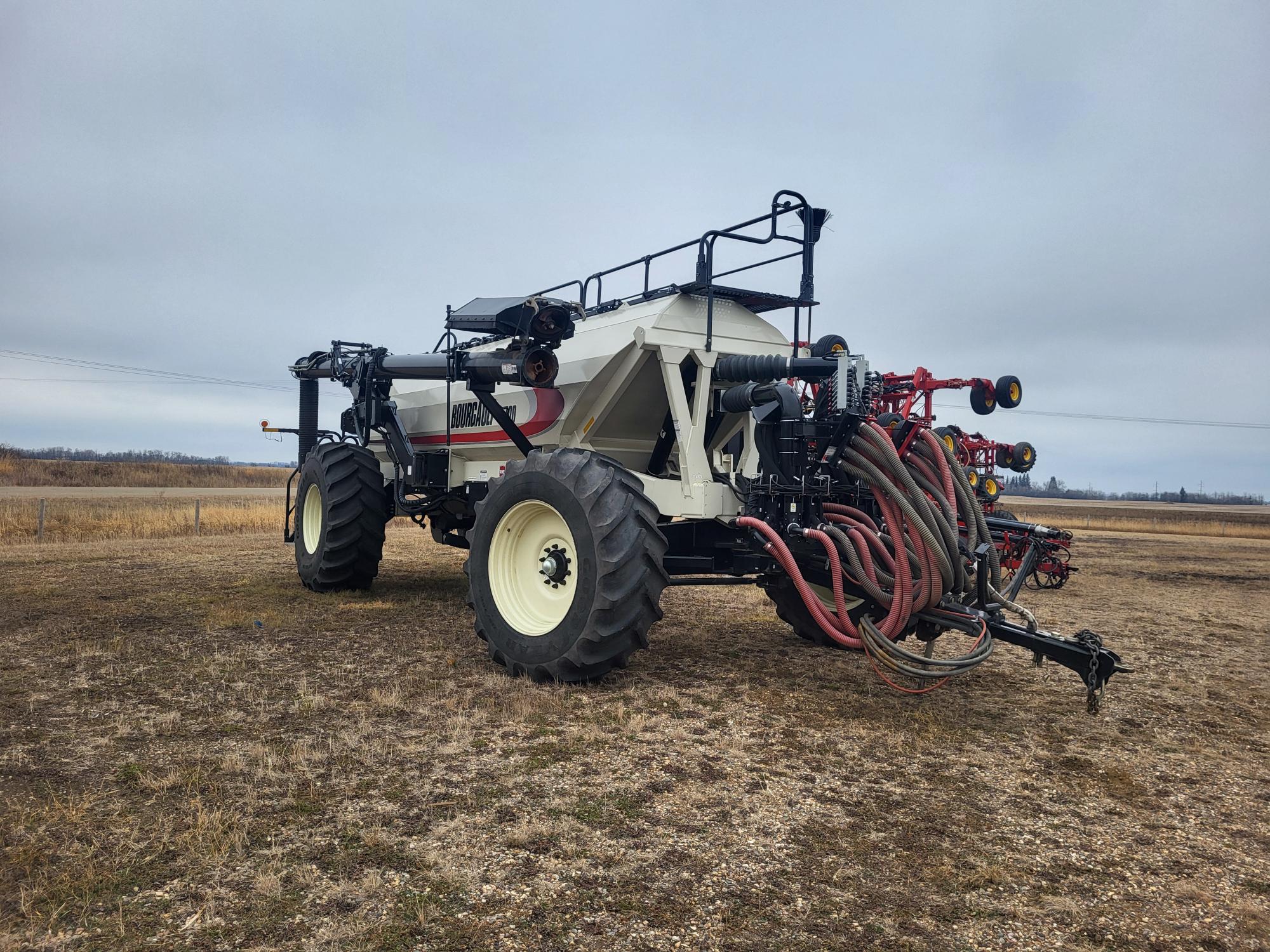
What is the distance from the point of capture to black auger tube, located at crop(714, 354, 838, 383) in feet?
18.5

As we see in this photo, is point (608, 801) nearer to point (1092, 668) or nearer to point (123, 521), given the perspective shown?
point (1092, 668)

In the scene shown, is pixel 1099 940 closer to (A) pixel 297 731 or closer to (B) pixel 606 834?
(B) pixel 606 834

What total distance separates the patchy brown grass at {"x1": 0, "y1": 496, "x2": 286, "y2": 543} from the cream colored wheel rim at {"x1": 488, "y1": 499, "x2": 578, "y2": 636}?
12.1 metres

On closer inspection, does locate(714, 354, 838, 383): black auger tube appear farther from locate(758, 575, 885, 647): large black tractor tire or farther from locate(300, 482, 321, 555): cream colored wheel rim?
locate(300, 482, 321, 555): cream colored wheel rim

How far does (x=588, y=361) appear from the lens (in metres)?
6.46

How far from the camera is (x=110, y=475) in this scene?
40.5m

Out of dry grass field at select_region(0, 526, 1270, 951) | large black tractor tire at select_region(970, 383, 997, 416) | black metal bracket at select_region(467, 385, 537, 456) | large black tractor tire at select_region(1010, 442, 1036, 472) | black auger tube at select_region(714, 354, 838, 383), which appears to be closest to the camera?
dry grass field at select_region(0, 526, 1270, 951)

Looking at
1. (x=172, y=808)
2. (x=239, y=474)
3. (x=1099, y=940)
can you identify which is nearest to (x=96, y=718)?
(x=172, y=808)

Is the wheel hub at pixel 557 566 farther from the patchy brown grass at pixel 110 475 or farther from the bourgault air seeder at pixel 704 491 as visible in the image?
the patchy brown grass at pixel 110 475

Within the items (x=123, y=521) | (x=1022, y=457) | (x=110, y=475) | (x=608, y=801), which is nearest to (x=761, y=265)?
(x=608, y=801)

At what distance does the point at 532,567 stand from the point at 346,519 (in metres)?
3.19

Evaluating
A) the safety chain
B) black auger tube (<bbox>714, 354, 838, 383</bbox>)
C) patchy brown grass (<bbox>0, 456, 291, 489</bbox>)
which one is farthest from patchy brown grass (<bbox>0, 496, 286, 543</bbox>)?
patchy brown grass (<bbox>0, 456, 291, 489</bbox>)

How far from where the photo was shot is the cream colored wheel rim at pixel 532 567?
5793 mm

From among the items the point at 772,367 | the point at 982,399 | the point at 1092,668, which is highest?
the point at 982,399
